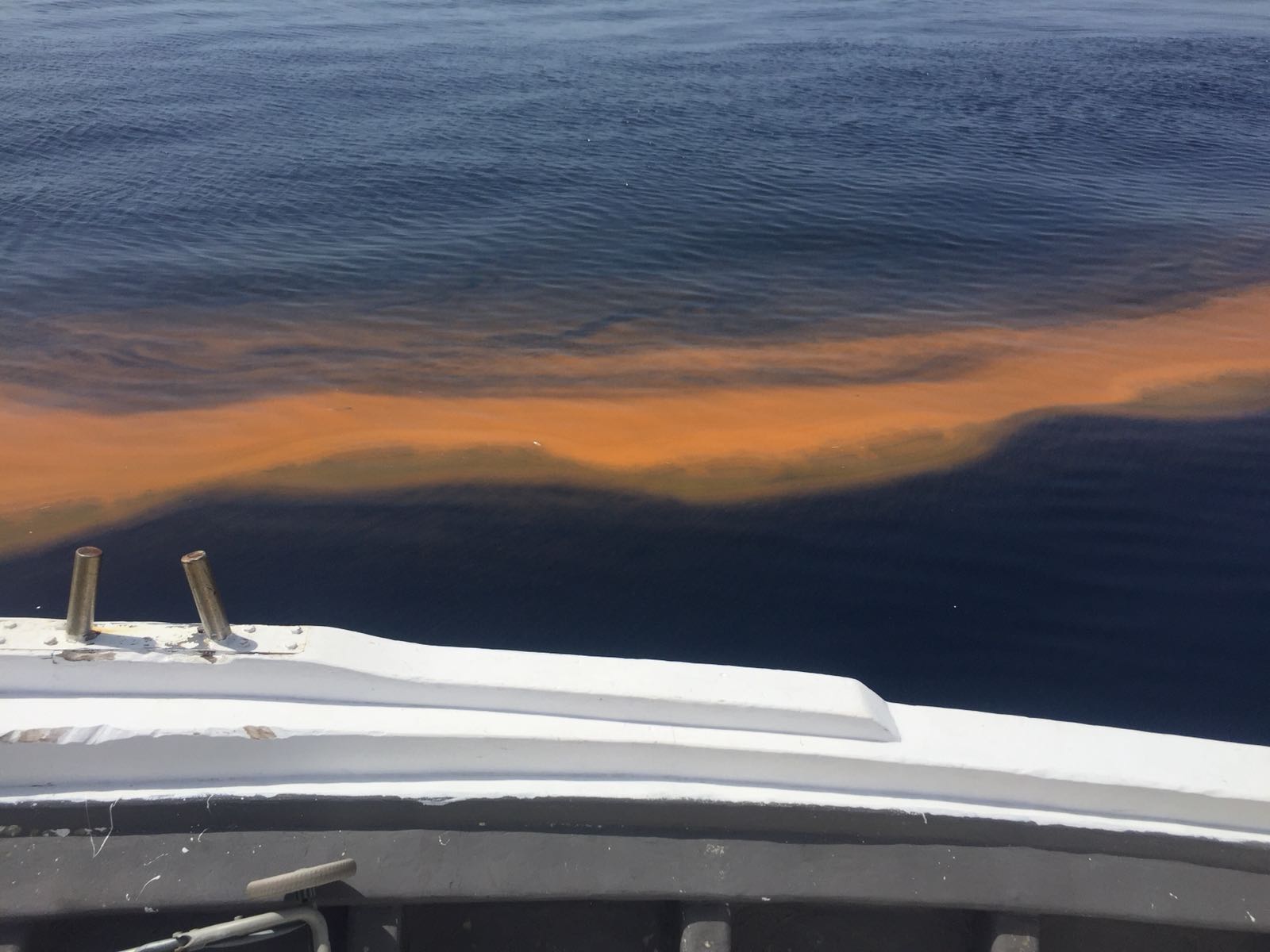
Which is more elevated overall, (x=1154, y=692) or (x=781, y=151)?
(x=781, y=151)

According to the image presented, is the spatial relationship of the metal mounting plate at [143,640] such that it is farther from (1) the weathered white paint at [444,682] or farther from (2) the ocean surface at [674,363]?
(2) the ocean surface at [674,363]

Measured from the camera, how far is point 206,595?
2.20m

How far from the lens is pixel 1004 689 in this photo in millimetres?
4113

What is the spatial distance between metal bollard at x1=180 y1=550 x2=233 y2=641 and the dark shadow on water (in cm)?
210

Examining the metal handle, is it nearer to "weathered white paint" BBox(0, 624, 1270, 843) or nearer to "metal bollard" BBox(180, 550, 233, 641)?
"weathered white paint" BBox(0, 624, 1270, 843)

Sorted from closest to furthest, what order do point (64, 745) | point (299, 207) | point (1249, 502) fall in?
1. point (64, 745)
2. point (1249, 502)
3. point (299, 207)

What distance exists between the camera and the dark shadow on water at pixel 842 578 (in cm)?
424

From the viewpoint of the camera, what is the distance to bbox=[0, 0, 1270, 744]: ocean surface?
461 centimetres

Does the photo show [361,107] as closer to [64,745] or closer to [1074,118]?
[1074,118]

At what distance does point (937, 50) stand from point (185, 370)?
572 inches

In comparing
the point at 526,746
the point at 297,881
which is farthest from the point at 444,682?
the point at 297,881

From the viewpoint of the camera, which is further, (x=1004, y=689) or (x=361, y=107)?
(x=361, y=107)

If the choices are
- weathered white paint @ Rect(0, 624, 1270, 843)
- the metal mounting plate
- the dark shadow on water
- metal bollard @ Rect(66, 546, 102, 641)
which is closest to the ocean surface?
the dark shadow on water

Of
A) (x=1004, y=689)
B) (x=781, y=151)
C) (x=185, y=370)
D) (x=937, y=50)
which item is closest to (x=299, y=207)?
(x=185, y=370)
